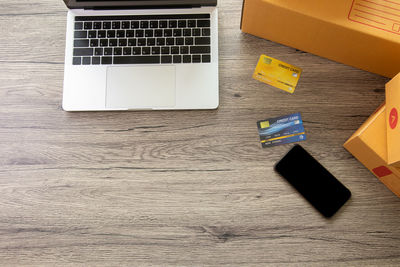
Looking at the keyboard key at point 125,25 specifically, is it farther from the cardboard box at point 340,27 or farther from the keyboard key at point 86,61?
the cardboard box at point 340,27

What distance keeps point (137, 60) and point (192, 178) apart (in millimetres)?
336

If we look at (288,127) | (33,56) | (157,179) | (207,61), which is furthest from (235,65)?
(33,56)

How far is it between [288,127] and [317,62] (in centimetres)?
19

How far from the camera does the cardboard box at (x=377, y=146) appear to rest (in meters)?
0.64

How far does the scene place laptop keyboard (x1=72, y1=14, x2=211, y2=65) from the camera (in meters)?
0.76

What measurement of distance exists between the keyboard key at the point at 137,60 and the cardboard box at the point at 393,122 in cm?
54

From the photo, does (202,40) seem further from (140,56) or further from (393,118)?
(393,118)

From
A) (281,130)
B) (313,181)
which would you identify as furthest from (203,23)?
(313,181)

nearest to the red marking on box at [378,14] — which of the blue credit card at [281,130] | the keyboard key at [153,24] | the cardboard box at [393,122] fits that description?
the cardboard box at [393,122]

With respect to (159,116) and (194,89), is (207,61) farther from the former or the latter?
(159,116)

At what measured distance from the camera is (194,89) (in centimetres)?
76

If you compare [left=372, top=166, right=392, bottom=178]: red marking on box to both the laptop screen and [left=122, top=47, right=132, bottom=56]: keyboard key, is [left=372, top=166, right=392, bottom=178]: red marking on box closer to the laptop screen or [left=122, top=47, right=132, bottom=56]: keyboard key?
the laptop screen

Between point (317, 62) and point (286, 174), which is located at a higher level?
point (317, 62)

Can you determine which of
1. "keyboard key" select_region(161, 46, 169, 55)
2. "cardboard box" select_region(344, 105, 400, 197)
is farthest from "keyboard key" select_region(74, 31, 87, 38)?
"cardboard box" select_region(344, 105, 400, 197)
